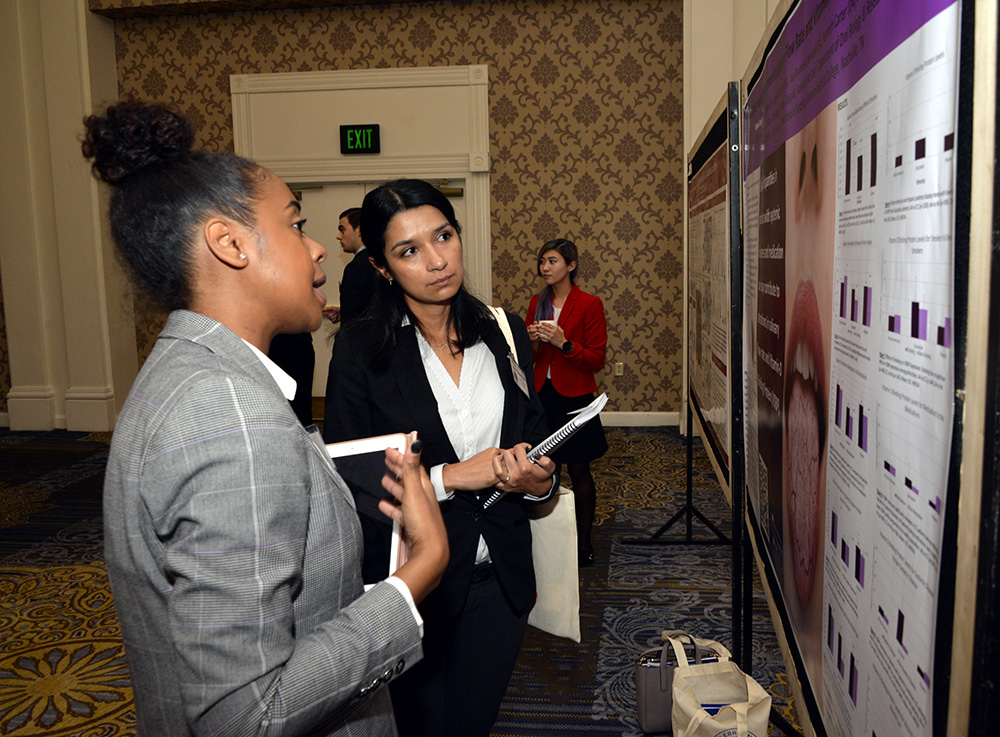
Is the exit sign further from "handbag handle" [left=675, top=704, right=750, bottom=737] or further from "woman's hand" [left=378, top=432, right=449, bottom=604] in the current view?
"woman's hand" [left=378, top=432, right=449, bottom=604]

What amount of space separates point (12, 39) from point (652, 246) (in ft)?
19.1

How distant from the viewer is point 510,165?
20.8 feet

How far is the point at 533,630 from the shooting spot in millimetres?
2963

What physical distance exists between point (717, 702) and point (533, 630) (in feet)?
4.12

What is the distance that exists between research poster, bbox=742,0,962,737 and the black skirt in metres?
2.04

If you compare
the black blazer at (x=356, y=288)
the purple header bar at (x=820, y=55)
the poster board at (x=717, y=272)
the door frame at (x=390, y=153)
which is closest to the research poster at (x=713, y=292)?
the poster board at (x=717, y=272)

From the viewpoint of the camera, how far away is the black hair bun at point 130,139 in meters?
0.90

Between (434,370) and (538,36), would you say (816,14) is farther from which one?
(538,36)

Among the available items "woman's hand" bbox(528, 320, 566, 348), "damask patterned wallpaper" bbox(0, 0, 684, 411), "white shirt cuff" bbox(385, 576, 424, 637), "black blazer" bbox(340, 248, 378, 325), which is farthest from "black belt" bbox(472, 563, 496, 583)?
"damask patterned wallpaper" bbox(0, 0, 684, 411)

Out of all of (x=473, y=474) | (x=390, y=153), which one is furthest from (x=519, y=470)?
(x=390, y=153)

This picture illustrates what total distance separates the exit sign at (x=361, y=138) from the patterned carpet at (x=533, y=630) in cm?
348

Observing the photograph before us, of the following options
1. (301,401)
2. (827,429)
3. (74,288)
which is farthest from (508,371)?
(74,288)

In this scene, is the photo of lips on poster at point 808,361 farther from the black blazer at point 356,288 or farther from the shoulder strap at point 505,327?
the black blazer at point 356,288

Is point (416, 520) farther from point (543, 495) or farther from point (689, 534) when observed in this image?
point (689, 534)
